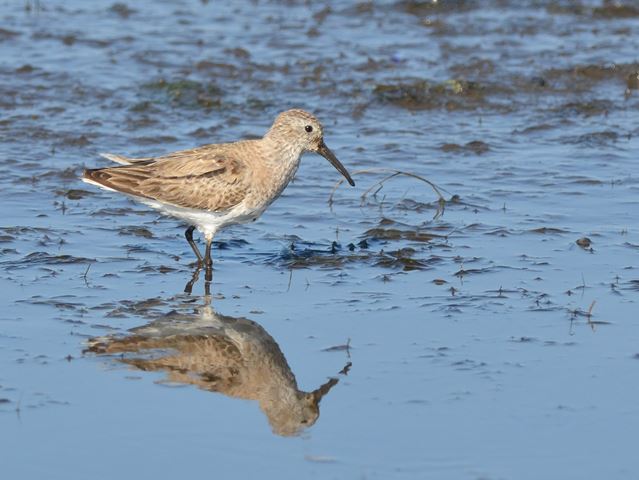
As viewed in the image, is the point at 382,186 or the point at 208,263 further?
the point at 382,186

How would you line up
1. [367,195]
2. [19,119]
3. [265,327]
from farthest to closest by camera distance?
1. [19,119]
2. [367,195]
3. [265,327]

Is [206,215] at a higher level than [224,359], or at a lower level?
higher

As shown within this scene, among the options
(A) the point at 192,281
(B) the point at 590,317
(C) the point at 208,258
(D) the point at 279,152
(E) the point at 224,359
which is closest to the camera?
(E) the point at 224,359

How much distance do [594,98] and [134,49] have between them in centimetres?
717

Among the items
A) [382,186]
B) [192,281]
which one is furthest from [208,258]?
[382,186]

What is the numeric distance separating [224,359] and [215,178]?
2.70 m

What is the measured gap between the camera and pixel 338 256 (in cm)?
1175

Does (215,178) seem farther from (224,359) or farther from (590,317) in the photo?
(590,317)

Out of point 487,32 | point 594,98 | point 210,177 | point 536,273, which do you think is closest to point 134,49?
point 487,32

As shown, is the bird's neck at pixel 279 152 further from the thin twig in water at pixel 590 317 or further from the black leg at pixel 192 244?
the thin twig in water at pixel 590 317

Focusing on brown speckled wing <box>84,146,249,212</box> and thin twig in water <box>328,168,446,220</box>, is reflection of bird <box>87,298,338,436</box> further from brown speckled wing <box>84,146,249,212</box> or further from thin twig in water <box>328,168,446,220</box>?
thin twig in water <box>328,168,446,220</box>

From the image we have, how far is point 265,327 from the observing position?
9.82 m

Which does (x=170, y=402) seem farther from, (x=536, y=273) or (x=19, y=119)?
(x=19, y=119)

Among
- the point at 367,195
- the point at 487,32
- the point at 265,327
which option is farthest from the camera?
the point at 487,32
